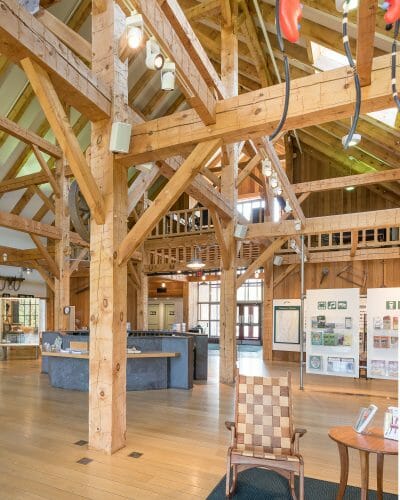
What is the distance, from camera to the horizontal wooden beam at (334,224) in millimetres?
6500

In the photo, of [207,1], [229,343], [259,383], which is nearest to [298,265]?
[229,343]

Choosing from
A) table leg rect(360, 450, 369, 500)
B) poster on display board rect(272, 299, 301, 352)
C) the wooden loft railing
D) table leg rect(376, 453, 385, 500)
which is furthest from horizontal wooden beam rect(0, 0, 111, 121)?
poster on display board rect(272, 299, 301, 352)

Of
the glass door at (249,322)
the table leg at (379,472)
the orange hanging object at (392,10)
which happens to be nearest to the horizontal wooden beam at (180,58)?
the orange hanging object at (392,10)

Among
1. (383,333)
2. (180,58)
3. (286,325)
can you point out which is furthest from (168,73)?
(286,325)

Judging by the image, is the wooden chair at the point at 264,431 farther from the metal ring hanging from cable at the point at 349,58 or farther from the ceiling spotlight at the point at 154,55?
the ceiling spotlight at the point at 154,55

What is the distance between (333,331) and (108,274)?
18.2 ft

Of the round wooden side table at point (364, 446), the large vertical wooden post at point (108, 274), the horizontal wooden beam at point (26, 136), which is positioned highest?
the horizontal wooden beam at point (26, 136)

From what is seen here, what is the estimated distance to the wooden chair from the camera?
9.68ft

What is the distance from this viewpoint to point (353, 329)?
7.62 metres

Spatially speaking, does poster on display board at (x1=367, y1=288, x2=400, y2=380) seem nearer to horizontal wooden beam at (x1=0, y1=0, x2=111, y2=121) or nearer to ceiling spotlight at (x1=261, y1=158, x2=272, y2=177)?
ceiling spotlight at (x1=261, y1=158, x2=272, y2=177)

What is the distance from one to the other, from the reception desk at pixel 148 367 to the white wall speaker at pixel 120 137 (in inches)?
164

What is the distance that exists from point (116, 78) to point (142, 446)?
3.85 metres

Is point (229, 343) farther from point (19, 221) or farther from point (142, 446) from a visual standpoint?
point (19, 221)

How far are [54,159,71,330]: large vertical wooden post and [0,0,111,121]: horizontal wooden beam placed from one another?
5.91m
